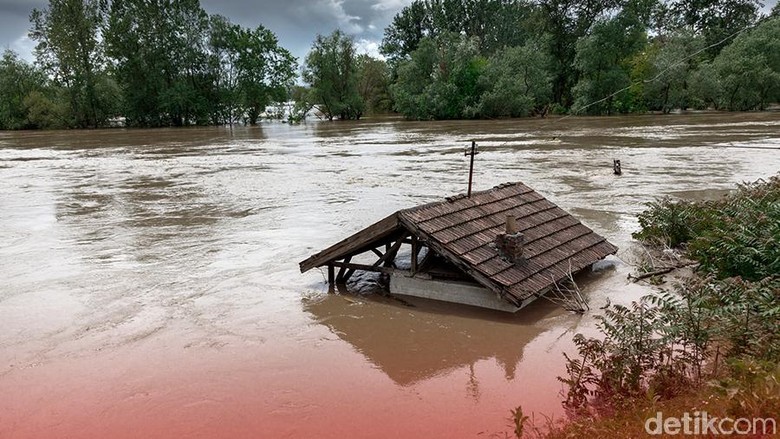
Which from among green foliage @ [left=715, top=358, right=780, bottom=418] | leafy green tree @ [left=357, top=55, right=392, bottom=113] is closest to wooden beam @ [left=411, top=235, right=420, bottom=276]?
green foliage @ [left=715, top=358, right=780, bottom=418]

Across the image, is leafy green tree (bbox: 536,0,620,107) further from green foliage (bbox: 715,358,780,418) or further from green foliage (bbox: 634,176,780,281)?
green foliage (bbox: 715,358,780,418)

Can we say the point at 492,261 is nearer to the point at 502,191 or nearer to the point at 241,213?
the point at 502,191

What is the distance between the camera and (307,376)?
6.66 m

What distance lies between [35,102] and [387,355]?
237 feet

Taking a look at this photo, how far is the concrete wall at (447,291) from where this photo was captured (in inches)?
320

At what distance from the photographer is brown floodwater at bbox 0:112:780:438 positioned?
231 inches

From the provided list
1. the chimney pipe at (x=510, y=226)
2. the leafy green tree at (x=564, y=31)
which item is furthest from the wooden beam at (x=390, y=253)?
the leafy green tree at (x=564, y=31)

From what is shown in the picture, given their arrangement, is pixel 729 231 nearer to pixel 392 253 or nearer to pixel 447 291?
pixel 447 291

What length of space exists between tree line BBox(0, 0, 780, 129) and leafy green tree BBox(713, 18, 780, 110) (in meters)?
0.11

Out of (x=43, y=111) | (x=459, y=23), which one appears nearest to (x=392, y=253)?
(x=43, y=111)

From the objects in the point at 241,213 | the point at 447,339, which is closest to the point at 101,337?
the point at 447,339

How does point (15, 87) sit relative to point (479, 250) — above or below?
above

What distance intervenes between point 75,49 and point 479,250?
67945 millimetres

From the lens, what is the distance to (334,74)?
69250mm
